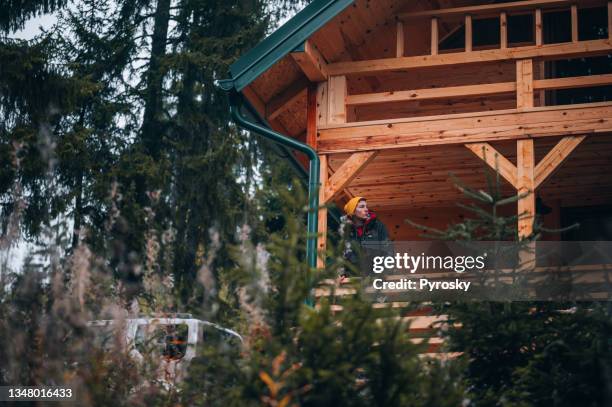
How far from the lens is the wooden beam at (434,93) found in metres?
11.6

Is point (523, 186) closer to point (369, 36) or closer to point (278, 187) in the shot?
point (369, 36)

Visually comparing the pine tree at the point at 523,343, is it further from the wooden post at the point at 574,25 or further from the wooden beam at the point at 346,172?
the wooden post at the point at 574,25

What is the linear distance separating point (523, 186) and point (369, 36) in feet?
10.3

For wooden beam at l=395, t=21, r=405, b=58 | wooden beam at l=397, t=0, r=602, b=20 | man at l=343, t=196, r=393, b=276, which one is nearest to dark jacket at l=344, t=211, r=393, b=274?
man at l=343, t=196, r=393, b=276

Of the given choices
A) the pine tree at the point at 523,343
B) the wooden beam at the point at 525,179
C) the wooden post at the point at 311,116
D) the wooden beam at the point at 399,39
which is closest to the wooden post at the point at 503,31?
the wooden beam at the point at 399,39

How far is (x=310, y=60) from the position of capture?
453 inches

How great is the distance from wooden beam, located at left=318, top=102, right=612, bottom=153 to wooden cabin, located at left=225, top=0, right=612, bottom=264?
0.04ft

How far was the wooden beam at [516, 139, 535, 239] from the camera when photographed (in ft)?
35.0

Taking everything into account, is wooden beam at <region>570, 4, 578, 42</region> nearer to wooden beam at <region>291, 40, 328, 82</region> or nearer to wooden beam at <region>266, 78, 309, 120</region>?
wooden beam at <region>291, 40, 328, 82</region>

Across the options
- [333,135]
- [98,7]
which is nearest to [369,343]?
[333,135]

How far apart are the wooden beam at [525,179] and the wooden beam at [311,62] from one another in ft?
8.36

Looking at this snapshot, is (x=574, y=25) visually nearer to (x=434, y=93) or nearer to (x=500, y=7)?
(x=500, y=7)

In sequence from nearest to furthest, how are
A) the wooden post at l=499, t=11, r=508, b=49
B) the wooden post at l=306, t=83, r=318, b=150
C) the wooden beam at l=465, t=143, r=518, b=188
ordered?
the wooden beam at l=465, t=143, r=518, b=188 → the wooden post at l=499, t=11, r=508, b=49 → the wooden post at l=306, t=83, r=318, b=150

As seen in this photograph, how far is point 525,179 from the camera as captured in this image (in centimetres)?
1078
